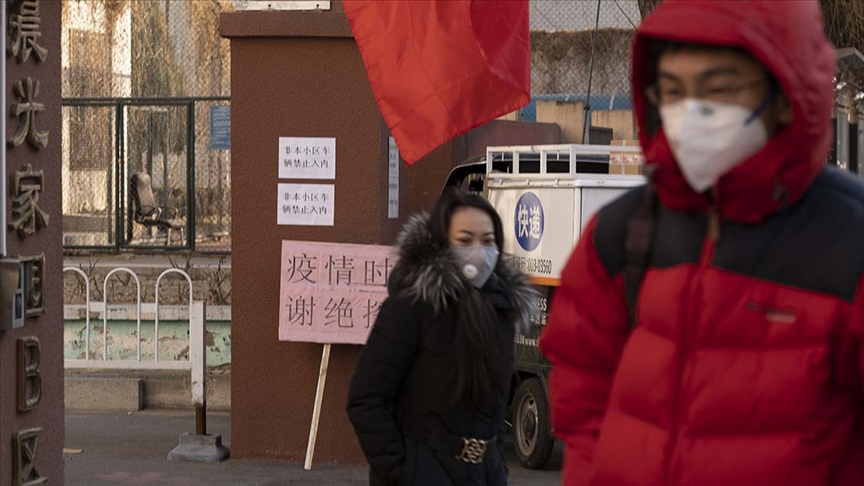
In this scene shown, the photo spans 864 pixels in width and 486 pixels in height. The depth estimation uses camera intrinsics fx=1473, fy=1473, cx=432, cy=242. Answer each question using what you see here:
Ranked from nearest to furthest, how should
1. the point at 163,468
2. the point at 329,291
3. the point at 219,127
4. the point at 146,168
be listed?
the point at 329,291 → the point at 163,468 → the point at 219,127 → the point at 146,168

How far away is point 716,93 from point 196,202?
44.5ft

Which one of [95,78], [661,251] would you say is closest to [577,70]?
[95,78]

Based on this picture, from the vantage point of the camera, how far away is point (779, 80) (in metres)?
2.49

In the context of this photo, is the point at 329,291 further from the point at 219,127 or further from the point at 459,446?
the point at 219,127

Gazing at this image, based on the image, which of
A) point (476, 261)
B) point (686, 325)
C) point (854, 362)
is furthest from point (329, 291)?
point (854, 362)

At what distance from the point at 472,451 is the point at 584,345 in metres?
2.05

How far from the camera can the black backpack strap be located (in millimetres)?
2658

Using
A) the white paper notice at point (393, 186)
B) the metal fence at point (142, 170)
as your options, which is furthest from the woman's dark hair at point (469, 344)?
the metal fence at point (142, 170)

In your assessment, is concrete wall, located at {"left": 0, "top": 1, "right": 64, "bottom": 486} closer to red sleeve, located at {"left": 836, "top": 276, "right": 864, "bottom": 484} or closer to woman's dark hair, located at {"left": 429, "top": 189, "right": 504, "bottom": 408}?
woman's dark hair, located at {"left": 429, "top": 189, "right": 504, "bottom": 408}

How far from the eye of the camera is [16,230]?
5.36m

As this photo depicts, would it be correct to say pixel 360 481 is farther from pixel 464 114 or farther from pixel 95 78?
pixel 95 78

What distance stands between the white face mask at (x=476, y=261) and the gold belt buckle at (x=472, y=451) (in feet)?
1.74

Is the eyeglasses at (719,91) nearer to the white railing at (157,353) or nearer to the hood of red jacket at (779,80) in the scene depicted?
the hood of red jacket at (779,80)

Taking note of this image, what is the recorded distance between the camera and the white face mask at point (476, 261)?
489 cm
